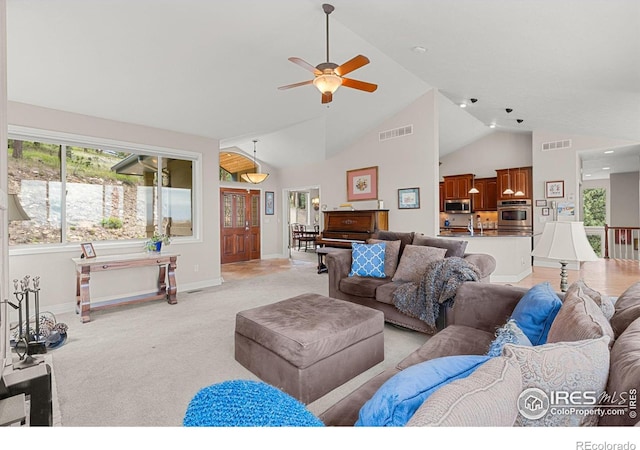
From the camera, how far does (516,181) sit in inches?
292

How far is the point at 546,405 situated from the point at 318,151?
6.89 meters

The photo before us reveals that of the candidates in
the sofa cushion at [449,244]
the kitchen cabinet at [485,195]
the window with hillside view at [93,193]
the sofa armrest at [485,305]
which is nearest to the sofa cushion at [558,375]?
the sofa armrest at [485,305]

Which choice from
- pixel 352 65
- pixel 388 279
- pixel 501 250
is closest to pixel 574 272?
pixel 501 250

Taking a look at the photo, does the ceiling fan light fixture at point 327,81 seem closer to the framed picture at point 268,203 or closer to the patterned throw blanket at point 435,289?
the patterned throw blanket at point 435,289

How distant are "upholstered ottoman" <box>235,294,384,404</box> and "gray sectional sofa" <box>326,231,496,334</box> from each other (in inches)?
28.0

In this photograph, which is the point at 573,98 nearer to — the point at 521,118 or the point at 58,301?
the point at 521,118

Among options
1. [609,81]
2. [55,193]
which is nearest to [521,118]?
[609,81]

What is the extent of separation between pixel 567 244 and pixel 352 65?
2.31 meters

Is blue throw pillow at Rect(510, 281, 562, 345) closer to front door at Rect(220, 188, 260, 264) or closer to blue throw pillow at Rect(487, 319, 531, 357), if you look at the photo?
blue throw pillow at Rect(487, 319, 531, 357)

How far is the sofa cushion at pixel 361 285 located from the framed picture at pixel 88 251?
3212 mm

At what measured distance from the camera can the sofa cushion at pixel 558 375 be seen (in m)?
0.70

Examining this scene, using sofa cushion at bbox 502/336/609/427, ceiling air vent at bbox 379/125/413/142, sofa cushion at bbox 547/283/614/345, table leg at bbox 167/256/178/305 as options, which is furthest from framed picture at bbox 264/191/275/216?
sofa cushion at bbox 502/336/609/427

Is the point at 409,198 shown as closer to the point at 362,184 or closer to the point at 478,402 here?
the point at 362,184

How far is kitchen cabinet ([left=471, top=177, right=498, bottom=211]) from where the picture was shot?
8055 mm
